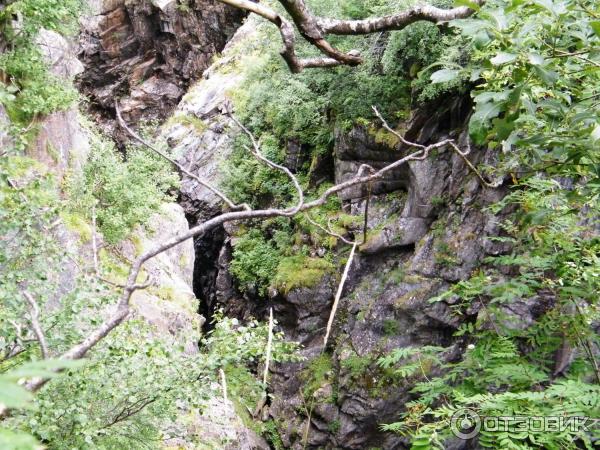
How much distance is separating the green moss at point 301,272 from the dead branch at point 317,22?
9081 millimetres

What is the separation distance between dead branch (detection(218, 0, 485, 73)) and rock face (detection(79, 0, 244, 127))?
19.4 metres

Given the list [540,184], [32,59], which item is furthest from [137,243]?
[540,184]

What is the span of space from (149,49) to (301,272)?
13879mm

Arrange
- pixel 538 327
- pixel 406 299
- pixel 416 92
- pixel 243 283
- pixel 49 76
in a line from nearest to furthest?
1. pixel 538 327
2. pixel 49 76
3. pixel 406 299
4. pixel 416 92
5. pixel 243 283

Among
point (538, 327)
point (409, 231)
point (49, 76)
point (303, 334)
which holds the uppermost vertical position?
point (49, 76)

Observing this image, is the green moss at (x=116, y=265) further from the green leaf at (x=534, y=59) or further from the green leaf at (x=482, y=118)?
the green leaf at (x=534, y=59)

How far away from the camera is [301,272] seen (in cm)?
1138

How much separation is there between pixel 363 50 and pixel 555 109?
29.2 ft

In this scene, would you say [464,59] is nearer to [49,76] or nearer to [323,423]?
[49,76]

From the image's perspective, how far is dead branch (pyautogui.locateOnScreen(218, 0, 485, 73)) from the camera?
1896 mm

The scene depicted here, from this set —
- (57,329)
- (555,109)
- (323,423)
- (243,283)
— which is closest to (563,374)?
(555,109)

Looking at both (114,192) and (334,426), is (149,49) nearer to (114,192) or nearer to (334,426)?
(114,192)

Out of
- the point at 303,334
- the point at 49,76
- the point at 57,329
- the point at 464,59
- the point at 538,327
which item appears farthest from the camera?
the point at 303,334

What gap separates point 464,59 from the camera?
8109 mm
